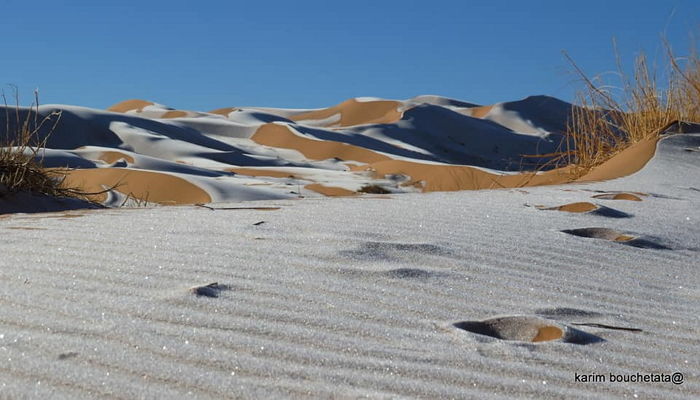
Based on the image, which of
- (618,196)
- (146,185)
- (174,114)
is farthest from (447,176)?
(174,114)

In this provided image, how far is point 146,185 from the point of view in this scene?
577 centimetres

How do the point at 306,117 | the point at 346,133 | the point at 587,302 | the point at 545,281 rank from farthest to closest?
1. the point at 306,117
2. the point at 346,133
3. the point at 545,281
4. the point at 587,302

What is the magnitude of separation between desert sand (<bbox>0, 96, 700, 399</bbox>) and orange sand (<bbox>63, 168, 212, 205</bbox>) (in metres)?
2.60

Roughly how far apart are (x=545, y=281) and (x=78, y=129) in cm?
1177

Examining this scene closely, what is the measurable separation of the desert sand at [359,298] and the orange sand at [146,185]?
8.53ft

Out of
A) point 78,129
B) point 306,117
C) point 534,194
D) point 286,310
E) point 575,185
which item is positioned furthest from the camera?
point 306,117

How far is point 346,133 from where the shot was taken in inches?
648

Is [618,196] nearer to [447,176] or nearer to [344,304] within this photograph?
[344,304]

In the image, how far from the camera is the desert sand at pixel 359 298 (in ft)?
4.21

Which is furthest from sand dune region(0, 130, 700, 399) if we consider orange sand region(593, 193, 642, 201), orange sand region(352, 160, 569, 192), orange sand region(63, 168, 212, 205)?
orange sand region(352, 160, 569, 192)

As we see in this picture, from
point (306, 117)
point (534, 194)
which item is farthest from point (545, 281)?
point (306, 117)

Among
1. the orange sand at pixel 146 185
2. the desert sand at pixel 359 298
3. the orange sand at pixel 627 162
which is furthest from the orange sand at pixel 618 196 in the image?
the orange sand at pixel 146 185

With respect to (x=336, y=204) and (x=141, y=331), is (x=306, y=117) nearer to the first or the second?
(x=336, y=204)

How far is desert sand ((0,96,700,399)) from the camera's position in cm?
128
